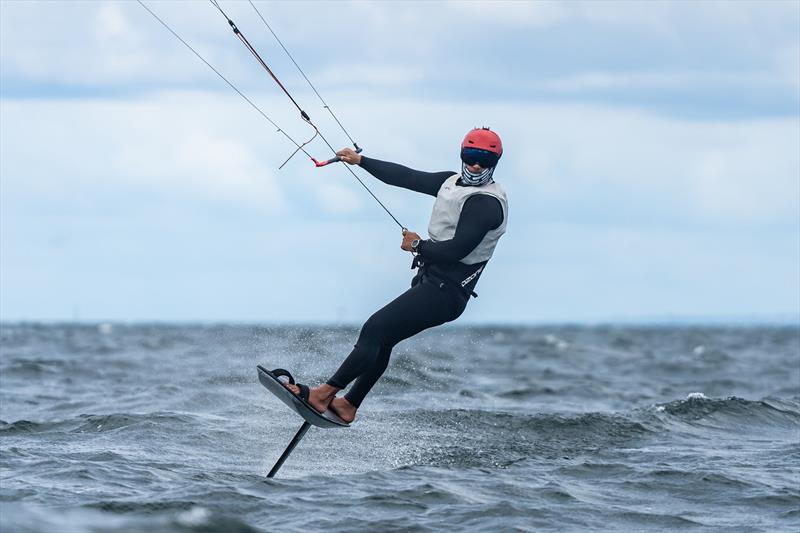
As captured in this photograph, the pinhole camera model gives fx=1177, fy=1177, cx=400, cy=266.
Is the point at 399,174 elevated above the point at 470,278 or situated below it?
above

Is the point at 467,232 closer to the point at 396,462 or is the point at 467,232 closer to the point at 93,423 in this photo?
the point at 396,462

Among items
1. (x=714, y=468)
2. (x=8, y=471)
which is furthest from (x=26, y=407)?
(x=714, y=468)

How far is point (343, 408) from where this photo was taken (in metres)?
10.4

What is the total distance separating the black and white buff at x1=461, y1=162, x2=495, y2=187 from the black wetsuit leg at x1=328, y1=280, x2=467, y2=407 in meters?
0.93

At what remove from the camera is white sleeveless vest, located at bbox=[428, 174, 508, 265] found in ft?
32.6

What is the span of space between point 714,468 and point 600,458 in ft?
3.97

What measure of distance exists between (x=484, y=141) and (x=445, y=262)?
44.1 inches

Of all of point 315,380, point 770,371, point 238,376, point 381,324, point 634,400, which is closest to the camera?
point 381,324

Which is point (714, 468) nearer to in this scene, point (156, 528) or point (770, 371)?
point (156, 528)

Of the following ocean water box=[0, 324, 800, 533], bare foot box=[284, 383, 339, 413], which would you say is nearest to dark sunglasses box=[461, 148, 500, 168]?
bare foot box=[284, 383, 339, 413]

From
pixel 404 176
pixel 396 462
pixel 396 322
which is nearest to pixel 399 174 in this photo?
pixel 404 176

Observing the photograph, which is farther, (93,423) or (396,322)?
(93,423)

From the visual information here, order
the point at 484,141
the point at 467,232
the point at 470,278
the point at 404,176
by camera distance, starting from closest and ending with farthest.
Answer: the point at 467,232 < the point at 484,141 < the point at 470,278 < the point at 404,176

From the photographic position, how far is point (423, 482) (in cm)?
1031
